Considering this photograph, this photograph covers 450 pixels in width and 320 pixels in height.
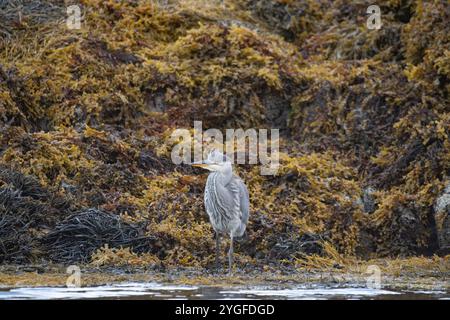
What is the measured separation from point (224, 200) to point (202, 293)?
2.01 metres

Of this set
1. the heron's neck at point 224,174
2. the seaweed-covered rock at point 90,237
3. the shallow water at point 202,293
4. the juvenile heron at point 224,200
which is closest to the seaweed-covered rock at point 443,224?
the shallow water at point 202,293

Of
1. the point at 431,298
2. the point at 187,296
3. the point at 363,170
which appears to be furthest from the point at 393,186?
the point at 187,296

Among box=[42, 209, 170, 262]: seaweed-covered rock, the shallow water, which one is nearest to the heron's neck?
box=[42, 209, 170, 262]: seaweed-covered rock

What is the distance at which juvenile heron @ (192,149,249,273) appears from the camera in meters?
10.4

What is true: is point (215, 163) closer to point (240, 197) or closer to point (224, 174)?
point (224, 174)

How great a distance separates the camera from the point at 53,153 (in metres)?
11.3

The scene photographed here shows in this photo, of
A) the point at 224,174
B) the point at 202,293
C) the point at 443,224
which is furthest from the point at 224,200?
the point at 443,224

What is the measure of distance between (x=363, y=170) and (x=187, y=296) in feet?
15.6

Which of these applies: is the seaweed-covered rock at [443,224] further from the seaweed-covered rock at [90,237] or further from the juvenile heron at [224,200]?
the seaweed-covered rock at [90,237]

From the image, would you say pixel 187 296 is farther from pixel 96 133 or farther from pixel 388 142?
pixel 388 142

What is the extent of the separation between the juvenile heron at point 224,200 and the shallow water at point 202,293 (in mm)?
1396

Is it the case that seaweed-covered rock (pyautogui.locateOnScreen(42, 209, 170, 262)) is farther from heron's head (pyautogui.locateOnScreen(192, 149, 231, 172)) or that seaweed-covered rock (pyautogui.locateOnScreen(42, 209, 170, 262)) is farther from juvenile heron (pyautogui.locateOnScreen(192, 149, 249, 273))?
heron's head (pyautogui.locateOnScreen(192, 149, 231, 172))

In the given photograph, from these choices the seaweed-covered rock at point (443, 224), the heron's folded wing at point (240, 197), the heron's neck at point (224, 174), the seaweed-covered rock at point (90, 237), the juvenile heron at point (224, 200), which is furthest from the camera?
the seaweed-covered rock at point (443, 224)

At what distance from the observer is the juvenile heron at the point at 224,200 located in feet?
34.2
